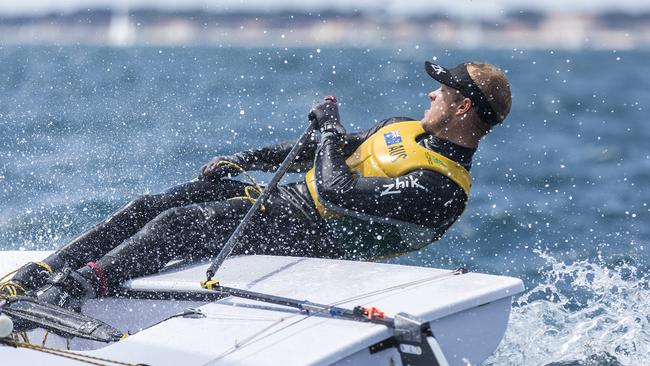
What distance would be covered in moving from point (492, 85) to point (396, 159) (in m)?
0.45

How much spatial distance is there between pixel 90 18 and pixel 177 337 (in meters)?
67.9

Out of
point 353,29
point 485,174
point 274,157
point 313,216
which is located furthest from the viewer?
point 353,29

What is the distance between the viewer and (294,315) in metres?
3.27

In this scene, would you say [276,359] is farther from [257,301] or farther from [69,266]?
[69,266]

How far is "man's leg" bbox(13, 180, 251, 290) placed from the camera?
374 cm

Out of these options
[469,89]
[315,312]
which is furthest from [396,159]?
[315,312]

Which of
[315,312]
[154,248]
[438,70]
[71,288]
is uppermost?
[438,70]

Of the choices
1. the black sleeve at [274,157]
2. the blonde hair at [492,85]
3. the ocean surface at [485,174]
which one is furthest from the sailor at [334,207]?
the ocean surface at [485,174]

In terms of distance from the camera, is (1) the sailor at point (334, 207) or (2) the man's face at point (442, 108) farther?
(2) the man's face at point (442, 108)

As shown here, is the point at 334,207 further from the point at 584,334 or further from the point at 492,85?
the point at 584,334

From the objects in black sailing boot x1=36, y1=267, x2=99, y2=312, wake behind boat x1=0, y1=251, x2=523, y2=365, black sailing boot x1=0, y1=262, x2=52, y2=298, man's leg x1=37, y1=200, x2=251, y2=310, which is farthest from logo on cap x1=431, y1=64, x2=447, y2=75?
black sailing boot x1=0, y1=262, x2=52, y2=298

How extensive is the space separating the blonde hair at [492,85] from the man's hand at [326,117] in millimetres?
528

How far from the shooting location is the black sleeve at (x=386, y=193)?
380cm

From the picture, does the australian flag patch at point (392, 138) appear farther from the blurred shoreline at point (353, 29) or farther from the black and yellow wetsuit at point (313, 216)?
the blurred shoreline at point (353, 29)
